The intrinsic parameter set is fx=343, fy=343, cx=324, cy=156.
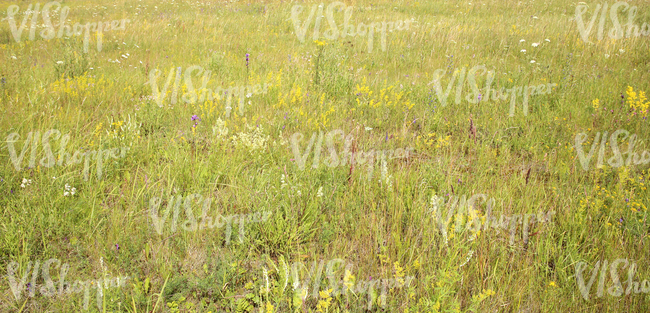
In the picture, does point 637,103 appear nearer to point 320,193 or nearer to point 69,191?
point 320,193

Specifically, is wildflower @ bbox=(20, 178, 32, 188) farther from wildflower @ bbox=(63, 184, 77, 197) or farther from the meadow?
wildflower @ bbox=(63, 184, 77, 197)

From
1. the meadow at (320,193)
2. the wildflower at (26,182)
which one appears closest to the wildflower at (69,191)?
the meadow at (320,193)

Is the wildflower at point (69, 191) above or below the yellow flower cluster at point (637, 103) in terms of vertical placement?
below

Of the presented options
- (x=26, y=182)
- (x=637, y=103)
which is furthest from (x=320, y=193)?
(x=637, y=103)

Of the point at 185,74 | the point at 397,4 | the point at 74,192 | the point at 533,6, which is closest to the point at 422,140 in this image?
the point at 74,192

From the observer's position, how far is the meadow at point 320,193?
1.72m

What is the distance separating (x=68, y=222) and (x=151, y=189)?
51 centimetres

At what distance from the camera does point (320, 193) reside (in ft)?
7.32

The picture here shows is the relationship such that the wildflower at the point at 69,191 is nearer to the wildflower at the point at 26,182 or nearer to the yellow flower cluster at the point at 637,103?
the wildflower at the point at 26,182

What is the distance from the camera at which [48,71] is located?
15.1 feet

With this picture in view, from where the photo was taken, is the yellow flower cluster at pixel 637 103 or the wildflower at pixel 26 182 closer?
the wildflower at pixel 26 182

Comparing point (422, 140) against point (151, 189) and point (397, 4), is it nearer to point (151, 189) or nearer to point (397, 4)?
point (151, 189)

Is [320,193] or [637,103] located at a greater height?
[637,103]

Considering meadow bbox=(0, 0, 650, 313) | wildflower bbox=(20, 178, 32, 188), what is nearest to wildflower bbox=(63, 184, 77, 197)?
meadow bbox=(0, 0, 650, 313)
